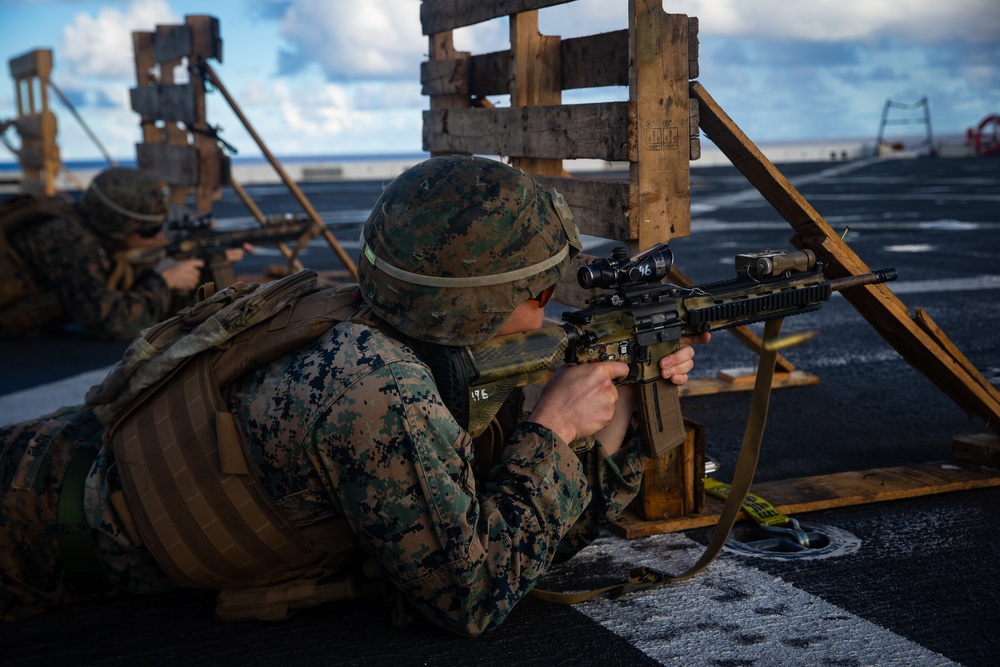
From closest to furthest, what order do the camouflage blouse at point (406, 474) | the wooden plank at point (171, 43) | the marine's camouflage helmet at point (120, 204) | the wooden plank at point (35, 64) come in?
the camouflage blouse at point (406, 474)
the marine's camouflage helmet at point (120, 204)
the wooden plank at point (171, 43)
the wooden plank at point (35, 64)

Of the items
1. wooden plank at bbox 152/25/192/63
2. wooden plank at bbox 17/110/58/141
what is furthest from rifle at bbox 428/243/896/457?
wooden plank at bbox 17/110/58/141

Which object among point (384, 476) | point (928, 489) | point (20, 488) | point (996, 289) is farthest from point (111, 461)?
point (996, 289)

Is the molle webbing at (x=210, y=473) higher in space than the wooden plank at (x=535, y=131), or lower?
lower

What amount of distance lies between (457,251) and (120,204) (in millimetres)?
5685

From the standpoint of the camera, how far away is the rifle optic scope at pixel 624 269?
9.56 feet

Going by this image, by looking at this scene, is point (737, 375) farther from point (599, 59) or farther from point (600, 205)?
point (599, 59)

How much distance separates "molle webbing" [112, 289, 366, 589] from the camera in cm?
264

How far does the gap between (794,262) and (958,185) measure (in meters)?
23.9

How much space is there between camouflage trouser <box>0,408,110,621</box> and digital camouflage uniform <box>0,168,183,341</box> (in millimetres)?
4660

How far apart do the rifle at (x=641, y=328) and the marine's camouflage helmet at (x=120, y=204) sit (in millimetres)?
5441

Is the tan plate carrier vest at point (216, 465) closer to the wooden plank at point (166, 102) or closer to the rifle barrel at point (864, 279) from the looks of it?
the rifle barrel at point (864, 279)

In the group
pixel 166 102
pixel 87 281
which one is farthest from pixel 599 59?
pixel 166 102

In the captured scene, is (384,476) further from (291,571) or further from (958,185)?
(958,185)

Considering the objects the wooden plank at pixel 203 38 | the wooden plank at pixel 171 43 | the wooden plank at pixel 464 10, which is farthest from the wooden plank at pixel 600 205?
the wooden plank at pixel 171 43
